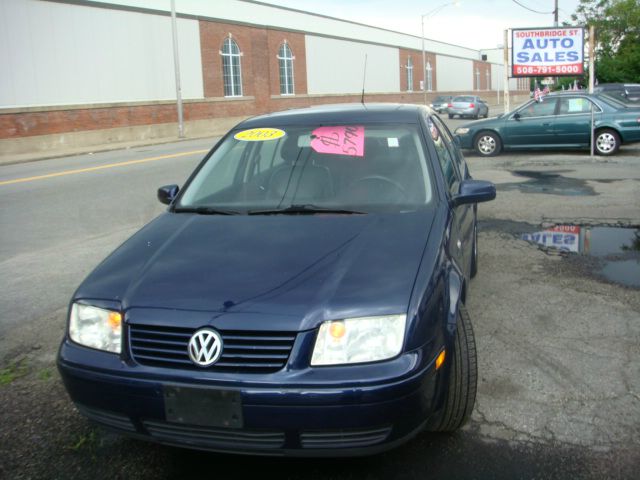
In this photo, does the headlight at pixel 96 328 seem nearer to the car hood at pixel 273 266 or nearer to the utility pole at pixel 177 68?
the car hood at pixel 273 266

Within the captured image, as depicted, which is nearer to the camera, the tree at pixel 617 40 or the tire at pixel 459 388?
the tire at pixel 459 388

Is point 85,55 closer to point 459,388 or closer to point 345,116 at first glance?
point 345,116

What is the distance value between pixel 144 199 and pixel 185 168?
3.99 m

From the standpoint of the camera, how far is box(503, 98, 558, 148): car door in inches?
617

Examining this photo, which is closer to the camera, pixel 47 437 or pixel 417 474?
pixel 417 474

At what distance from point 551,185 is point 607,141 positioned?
4982 mm

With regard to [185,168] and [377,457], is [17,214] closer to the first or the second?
[185,168]

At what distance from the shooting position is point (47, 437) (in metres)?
3.34

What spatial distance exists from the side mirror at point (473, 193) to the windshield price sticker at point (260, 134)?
3.98 feet

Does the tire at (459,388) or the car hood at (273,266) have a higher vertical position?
the car hood at (273,266)

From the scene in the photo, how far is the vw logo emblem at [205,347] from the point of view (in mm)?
2576

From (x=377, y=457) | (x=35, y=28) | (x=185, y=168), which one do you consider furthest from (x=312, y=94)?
(x=377, y=457)

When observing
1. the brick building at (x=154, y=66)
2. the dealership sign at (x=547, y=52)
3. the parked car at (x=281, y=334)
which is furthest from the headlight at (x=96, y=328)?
the dealership sign at (x=547, y=52)

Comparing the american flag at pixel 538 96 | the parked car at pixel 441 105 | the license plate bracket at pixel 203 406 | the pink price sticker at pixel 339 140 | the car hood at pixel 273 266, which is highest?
the parked car at pixel 441 105
